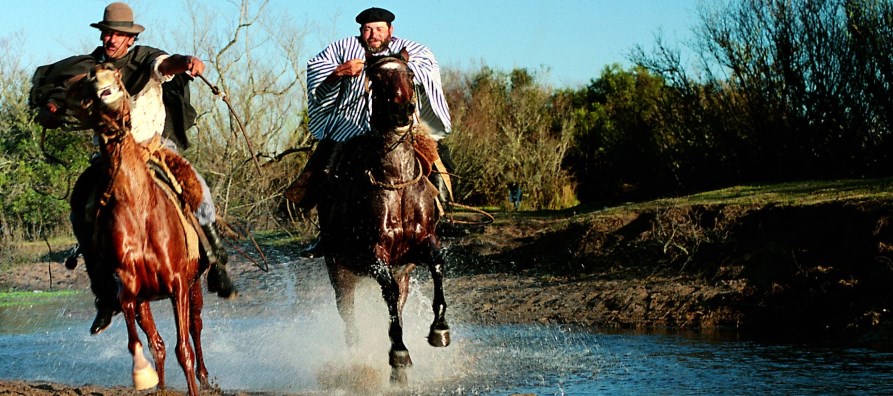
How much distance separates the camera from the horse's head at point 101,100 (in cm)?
718

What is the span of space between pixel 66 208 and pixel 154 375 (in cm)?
2008

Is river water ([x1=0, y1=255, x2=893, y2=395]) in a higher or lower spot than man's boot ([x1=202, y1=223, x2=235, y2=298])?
lower

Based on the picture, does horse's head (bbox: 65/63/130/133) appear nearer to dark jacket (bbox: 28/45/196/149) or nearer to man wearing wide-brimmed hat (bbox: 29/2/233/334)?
man wearing wide-brimmed hat (bbox: 29/2/233/334)

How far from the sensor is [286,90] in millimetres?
22016

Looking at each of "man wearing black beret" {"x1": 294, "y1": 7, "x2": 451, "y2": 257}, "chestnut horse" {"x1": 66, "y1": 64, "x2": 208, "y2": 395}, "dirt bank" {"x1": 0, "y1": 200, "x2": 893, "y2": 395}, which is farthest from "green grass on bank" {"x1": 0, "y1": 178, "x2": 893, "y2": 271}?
"chestnut horse" {"x1": 66, "y1": 64, "x2": 208, "y2": 395}

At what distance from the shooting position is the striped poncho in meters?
10.3

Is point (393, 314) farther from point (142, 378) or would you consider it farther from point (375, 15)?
point (375, 15)

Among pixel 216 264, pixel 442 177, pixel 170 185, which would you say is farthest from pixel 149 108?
pixel 442 177

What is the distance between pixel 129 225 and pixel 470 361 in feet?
13.8

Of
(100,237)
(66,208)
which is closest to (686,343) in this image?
(100,237)

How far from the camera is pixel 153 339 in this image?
8289 mm

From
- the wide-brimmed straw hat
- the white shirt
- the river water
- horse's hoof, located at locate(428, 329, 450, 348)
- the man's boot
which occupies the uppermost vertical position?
the wide-brimmed straw hat

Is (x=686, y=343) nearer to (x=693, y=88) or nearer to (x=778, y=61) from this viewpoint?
(x=778, y=61)

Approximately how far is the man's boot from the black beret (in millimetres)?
2621
